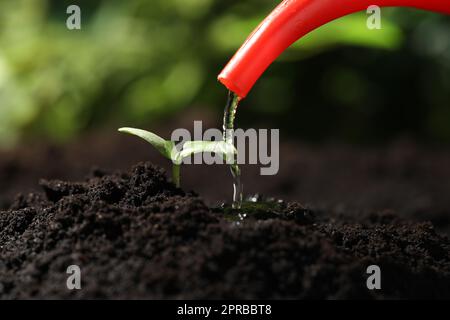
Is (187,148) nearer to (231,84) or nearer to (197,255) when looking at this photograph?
(231,84)

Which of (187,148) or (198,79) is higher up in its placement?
(198,79)

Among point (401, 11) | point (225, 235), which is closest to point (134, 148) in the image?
point (401, 11)

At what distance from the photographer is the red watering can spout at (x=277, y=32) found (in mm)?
1554

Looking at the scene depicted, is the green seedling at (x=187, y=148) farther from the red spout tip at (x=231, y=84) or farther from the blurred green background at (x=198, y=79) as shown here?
the blurred green background at (x=198, y=79)

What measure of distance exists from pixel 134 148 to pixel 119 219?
295 cm

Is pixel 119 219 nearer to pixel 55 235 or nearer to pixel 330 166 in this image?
pixel 55 235

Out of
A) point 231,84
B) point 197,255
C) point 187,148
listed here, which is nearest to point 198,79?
point 187,148

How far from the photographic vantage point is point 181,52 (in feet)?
17.5

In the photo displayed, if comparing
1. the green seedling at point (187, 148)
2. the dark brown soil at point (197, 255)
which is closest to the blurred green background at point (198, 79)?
the green seedling at point (187, 148)

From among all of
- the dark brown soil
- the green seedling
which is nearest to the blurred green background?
the green seedling

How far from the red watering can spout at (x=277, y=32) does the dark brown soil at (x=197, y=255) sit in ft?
0.94

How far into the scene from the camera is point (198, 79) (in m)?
5.26

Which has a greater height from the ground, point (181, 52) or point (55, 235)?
point (181, 52)

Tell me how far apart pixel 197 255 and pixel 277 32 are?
56 cm
